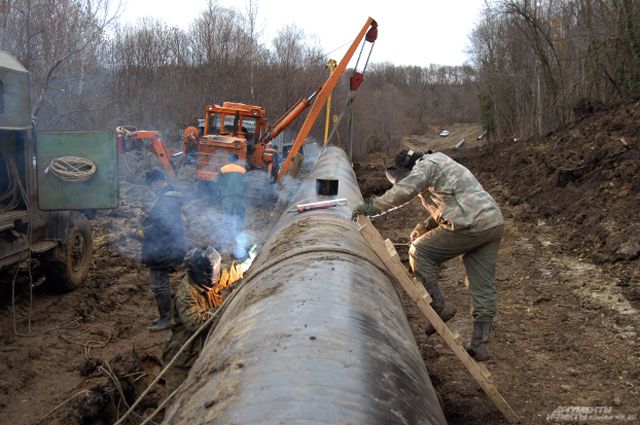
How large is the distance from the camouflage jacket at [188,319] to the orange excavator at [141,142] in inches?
322

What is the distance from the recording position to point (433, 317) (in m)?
3.69

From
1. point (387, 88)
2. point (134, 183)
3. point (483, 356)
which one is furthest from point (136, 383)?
point (387, 88)

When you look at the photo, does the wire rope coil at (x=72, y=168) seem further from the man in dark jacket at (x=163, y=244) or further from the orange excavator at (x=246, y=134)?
the orange excavator at (x=246, y=134)

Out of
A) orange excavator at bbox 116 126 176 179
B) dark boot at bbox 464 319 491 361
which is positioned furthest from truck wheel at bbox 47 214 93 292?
dark boot at bbox 464 319 491 361

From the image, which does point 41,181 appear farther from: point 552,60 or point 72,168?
point 552,60

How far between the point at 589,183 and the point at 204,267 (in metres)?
8.65

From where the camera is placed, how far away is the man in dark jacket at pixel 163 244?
19.5 feet

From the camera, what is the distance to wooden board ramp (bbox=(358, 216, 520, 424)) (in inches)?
143

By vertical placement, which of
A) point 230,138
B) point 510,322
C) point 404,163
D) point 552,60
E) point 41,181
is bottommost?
point 510,322

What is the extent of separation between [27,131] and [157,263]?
7.00 feet

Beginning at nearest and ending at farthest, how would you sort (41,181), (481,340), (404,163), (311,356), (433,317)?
(311,356)
(433,317)
(481,340)
(404,163)
(41,181)

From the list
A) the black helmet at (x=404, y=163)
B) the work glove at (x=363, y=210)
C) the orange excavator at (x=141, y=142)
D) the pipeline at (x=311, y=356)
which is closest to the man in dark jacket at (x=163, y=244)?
the black helmet at (x=404, y=163)

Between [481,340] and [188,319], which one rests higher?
[188,319]

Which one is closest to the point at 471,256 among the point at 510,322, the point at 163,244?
the point at 510,322
